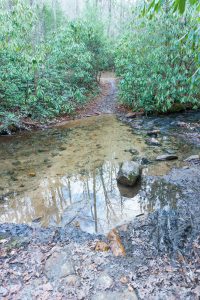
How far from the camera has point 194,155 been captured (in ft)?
18.5

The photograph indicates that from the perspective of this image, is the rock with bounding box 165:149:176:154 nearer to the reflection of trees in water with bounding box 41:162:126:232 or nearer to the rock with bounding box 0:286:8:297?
the reflection of trees in water with bounding box 41:162:126:232

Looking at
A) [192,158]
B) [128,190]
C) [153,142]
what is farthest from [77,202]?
[153,142]

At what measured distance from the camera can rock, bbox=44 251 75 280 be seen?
2566 millimetres

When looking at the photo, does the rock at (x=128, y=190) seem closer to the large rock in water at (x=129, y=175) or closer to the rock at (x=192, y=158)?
the large rock in water at (x=129, y=175)

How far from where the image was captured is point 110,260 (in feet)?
8.96

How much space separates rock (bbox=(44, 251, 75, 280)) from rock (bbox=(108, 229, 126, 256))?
22.5 inches

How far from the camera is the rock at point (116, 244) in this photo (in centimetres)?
284

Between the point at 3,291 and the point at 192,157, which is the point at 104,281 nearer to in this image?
the point at 3,291

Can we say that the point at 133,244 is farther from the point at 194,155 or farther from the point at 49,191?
the point at 194,155

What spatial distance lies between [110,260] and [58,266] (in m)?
0.62

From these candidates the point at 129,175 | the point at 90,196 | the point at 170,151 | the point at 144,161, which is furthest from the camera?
the point at 170,151

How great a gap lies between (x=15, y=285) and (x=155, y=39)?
8.87m

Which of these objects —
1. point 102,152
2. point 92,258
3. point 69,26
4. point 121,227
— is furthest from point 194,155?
point 69,26

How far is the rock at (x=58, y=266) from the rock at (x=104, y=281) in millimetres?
322
